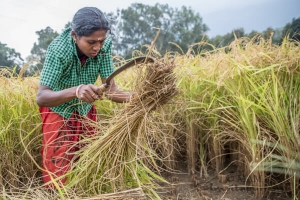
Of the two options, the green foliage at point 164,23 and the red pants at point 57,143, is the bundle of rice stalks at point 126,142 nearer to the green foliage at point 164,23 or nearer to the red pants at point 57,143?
the red pants at point 57,143

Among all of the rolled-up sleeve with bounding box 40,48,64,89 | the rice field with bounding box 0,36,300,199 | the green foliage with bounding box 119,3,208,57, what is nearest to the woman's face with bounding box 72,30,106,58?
the rolled-up sleeve with bounding box 40,48,64,89

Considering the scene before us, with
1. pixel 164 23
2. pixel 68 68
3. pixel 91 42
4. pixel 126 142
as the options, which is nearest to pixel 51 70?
pixel 68 68

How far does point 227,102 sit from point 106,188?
0.94m

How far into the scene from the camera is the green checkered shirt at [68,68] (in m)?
1.50

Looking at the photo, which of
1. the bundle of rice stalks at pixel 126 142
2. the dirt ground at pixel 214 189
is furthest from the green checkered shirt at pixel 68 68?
the dirt ground at pixel 214 189

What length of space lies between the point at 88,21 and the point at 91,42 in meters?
0.10

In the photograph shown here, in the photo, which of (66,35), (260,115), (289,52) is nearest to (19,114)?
(66,35)

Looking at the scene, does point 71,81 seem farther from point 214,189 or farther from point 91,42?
point 214,189

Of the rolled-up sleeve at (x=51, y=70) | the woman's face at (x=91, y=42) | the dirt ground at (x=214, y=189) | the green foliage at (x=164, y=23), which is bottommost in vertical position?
the dirt ground at (x=214, y=189)

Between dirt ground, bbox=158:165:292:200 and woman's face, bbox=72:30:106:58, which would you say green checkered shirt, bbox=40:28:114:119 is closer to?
woman's face, bbox=72:30:106:58

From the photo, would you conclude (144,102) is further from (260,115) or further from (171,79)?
(260,115)

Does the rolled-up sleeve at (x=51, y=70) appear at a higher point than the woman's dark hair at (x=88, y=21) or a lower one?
lower

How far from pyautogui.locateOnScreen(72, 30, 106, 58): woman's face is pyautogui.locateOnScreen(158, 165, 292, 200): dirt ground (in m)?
0.87

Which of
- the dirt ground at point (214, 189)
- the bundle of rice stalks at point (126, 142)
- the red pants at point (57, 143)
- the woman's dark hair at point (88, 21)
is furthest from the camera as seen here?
the dirt ground at point (214, 189)
